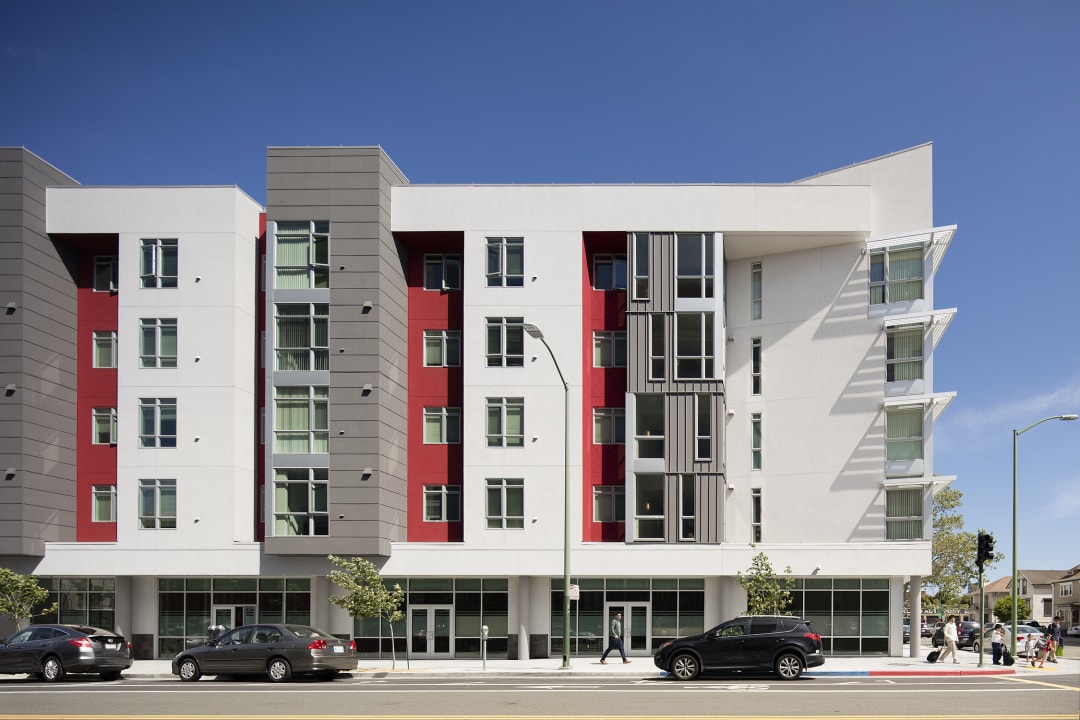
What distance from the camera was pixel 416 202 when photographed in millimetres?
41062

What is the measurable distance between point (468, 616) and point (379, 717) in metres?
20.9

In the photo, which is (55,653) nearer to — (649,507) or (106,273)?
(106,273)

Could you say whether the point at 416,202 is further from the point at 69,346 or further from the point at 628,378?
the point at 69,346

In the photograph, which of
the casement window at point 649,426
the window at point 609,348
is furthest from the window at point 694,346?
the window at point 609,348

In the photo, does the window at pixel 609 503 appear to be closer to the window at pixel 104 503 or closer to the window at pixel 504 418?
the window at pixel 504 418

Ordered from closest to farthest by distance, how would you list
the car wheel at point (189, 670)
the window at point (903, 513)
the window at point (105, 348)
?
the car wheel at point (189, 670) → the window at point (903, 513) → the window at point (105, 348)

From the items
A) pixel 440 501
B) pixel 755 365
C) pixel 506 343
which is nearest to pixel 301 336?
pixel 506 343

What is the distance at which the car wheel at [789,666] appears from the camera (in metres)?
27.9

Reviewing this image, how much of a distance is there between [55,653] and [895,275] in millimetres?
30129

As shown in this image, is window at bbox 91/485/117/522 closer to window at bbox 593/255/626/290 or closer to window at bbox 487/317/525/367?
window at bbox 487/317/525/367

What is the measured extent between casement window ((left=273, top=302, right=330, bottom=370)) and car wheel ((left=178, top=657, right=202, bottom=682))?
1281cm

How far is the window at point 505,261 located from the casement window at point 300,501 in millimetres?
9143

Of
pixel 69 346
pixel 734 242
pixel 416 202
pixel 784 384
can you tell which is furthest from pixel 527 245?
pixel 69 346

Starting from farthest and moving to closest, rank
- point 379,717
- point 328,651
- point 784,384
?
point 784,384
point 328,651
point 379,717
